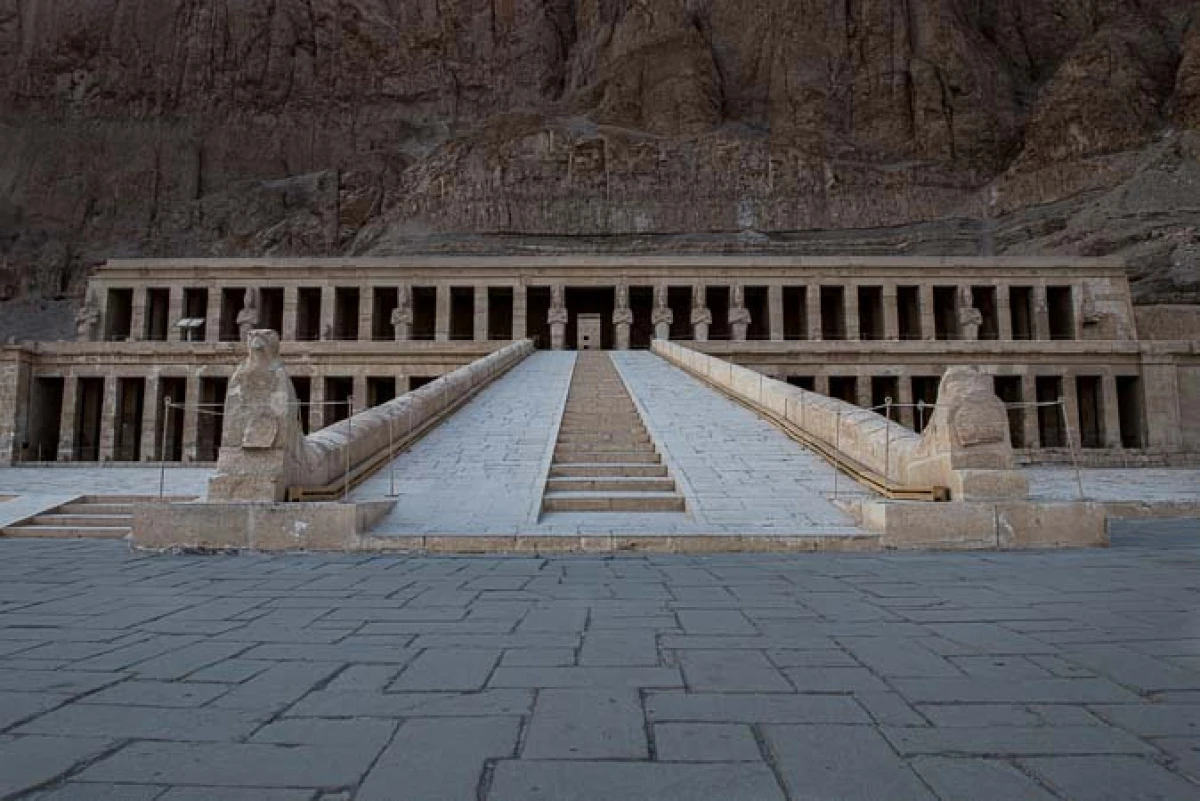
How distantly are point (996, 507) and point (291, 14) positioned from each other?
72839 millimetres

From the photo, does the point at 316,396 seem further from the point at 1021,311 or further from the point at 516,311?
the point at 1021,311

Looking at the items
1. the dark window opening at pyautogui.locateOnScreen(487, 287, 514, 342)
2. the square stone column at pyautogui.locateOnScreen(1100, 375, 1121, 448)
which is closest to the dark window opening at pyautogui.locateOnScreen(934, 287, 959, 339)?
the square stone column at pyautogui.locateOnScreen(1100, 375, 1121, 448)

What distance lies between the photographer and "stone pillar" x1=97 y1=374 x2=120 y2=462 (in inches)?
979

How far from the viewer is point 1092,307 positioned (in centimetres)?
3052

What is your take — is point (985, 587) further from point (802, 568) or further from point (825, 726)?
point (825, 726)

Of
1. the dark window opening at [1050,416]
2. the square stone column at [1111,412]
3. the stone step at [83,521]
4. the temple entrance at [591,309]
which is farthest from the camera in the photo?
the temple entrance at [591,309]

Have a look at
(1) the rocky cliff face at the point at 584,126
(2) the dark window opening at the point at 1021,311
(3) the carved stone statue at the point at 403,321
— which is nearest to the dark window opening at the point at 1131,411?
(2) the dark window opening at the point at 1021,311

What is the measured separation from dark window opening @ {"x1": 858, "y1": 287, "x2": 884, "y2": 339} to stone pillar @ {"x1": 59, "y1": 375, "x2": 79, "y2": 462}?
27.7m

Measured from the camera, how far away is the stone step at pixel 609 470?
32.0 ft

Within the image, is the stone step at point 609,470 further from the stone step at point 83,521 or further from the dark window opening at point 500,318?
the dark window opening at point 500,318

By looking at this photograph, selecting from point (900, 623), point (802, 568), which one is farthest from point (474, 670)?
point (802, 568)

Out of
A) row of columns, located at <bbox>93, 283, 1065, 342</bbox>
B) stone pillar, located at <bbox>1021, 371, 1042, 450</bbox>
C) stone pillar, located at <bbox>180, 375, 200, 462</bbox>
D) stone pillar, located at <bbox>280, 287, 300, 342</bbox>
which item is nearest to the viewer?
stone pillar, located at <bbox>1021, 371, 1042, 450</bbox>

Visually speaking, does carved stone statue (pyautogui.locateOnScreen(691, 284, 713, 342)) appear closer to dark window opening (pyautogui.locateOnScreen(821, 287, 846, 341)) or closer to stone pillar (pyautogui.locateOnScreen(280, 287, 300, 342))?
dark window opening (pyautogui.locateOnScreen(821, 287, 846, 341))

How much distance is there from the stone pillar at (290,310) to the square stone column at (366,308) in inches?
102
